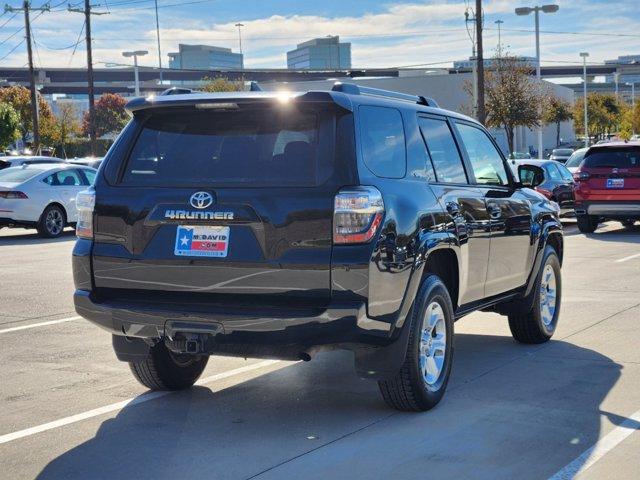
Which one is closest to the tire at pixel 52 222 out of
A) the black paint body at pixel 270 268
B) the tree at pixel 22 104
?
the black paint body at pixel 270 268

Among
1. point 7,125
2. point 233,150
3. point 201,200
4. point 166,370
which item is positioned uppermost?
point 7,125

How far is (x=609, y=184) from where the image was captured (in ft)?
66.1

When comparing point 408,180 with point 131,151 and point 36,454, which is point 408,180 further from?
point 36,454

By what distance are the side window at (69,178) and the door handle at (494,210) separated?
15888mm

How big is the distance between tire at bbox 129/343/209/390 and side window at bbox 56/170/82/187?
616 inches

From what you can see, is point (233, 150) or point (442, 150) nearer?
point (233, 150)

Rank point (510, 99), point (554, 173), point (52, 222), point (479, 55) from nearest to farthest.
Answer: point (52, 222) → point (554, 173) → point (479, 55) → point (510, 99)

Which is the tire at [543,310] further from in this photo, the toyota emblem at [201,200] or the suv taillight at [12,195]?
the suv taillight at [12,195]

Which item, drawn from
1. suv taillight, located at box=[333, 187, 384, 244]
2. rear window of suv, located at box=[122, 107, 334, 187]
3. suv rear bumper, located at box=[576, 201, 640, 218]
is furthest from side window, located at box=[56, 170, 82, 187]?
suv taillight, located at box=[333, 187, 384, 244]

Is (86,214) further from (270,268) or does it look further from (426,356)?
(426,356)

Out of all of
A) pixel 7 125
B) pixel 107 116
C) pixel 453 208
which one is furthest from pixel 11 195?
pixel 107 116

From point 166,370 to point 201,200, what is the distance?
62.6 inches

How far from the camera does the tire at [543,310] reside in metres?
8.08

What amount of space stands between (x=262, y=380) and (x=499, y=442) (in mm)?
2146
